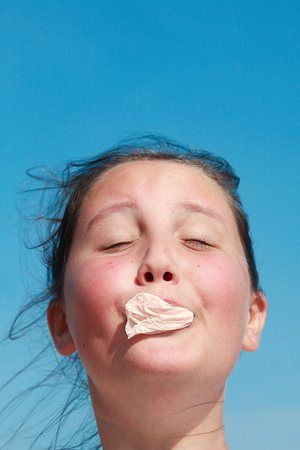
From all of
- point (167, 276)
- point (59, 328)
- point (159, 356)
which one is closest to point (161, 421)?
point (159, 356)

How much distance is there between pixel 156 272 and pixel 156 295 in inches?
4.2

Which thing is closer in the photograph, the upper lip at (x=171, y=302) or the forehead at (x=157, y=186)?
the upper lip at (x=171, y=302)

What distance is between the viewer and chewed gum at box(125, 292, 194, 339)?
3.19 m

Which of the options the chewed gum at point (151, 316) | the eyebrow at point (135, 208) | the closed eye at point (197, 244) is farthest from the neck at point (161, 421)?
the eyebrow at point (135, 208)

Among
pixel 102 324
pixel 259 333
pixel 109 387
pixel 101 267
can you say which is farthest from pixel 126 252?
pixel 259 333

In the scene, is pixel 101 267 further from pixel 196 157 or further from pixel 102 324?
pixel 196 157

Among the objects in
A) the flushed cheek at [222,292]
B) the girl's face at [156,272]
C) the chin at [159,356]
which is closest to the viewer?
the chin at [159,356]

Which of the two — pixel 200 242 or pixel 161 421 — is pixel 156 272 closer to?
pixel 200 242

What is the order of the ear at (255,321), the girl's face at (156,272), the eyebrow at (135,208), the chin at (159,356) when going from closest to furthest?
the chin at (159,356), the girl's face at (156,272), the eyebrow at (135,208), the ear at (255,321)

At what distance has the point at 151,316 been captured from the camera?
3174 millimetres

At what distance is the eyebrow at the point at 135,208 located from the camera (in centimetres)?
371

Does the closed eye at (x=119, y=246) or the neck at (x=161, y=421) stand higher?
the closed eye at (x=119, y=246)

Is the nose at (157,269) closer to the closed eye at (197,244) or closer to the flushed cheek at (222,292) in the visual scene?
the flushed cheek at (222,292)

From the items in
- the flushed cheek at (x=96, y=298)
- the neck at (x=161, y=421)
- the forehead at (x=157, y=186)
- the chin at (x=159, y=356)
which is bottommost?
the neck at (x=161, y=421)
